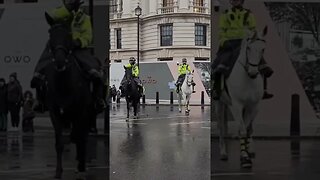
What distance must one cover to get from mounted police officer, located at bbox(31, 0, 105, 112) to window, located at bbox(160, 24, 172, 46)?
61.3 metres

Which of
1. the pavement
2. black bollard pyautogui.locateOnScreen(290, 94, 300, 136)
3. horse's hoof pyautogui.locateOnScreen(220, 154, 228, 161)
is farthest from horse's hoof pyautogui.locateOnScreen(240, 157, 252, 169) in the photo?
black bollard pyautogui.locateOnScreen(290, 94, 300, 136)

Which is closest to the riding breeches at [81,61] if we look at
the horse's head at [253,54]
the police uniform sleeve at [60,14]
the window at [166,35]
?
the police uniform sleeve at [60,14]

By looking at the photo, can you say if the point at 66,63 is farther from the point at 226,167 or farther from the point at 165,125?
the point at 165,125

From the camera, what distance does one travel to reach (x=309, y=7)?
15562 mm

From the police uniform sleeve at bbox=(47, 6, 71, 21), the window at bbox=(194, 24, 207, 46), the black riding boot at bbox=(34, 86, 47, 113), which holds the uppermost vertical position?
the window at bbox=(194, 24, 207, 46)

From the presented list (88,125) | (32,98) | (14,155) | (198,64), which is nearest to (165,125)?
(32,98)

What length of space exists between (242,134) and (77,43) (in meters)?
3.75

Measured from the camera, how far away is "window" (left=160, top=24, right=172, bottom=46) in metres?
70.5

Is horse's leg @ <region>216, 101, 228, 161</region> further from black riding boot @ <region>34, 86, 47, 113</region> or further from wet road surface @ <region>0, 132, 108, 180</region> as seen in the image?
black riding boot @ <region>34, 86, 47, 113</region>

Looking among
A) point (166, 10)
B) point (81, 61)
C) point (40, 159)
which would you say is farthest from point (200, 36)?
point (81, 61)

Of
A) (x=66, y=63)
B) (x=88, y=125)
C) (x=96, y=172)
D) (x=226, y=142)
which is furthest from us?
(x=226, y=142)

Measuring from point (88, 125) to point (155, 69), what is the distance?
37893mm

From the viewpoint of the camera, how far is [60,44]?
8.55 meters

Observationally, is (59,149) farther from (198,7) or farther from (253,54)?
(198,7)
